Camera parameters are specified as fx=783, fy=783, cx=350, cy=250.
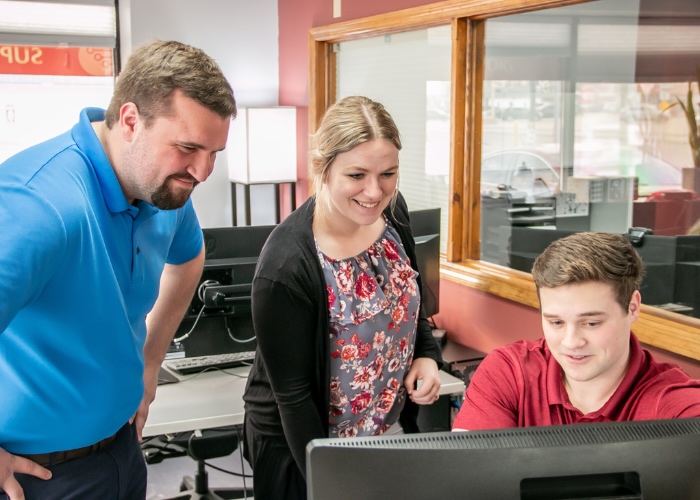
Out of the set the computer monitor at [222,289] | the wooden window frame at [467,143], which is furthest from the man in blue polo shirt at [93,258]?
the wooden window frame at [467,143]

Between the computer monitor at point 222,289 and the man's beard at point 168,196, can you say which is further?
the computer monitor at point 222,289

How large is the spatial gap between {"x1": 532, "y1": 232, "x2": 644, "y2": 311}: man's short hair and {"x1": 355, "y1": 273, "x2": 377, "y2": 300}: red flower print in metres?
0.43

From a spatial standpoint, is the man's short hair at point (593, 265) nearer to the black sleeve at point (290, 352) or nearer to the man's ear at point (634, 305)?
the man's ear at point (634, 305)

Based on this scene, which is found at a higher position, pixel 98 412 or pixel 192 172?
pixel 192 172

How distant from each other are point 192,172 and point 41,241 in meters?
0.29

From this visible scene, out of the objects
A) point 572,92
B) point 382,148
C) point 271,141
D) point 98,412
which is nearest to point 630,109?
point 572,92

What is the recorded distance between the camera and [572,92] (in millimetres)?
3158

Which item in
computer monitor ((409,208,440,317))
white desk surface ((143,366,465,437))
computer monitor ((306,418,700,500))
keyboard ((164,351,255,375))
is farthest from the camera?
computer monitor ((409,208,440,317))

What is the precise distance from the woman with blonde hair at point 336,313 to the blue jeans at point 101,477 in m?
0.30

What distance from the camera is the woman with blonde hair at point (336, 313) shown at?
1.59 m

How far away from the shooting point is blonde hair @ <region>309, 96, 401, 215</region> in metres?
1.61

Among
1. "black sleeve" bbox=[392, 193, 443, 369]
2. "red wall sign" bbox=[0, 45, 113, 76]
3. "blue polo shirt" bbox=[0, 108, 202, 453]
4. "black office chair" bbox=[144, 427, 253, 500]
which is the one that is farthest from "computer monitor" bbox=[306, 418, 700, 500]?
"red wall sign" bbox=[0, 45, 113, 76]

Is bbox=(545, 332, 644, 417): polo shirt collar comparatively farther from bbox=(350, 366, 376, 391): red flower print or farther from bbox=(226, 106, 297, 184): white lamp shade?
bbox=(226, 106, 297, 184): white lamp shade

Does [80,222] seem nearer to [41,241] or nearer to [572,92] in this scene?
[41,241]
